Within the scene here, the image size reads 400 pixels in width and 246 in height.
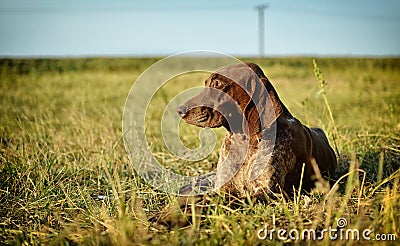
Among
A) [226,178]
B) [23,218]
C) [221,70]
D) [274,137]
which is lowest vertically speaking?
[23,218]

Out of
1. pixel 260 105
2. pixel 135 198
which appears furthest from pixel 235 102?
pixel 135 198

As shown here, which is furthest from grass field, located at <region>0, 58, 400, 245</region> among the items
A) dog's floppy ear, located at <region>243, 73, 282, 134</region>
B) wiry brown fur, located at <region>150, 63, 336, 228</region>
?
dog's floppy ear, located at <region>243, 73, 282, 134</region>

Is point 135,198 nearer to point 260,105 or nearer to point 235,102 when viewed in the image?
point 235,102

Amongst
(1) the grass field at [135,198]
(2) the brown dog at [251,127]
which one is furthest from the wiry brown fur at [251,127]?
(1) the grass field at [135,198]

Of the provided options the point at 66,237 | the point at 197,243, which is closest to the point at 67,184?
the point at 66,237

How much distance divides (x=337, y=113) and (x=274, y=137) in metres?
6.27

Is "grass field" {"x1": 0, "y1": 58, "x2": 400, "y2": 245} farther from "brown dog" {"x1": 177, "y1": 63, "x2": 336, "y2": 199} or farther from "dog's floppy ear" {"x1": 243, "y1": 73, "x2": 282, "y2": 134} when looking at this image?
"dog's floppy ear" {"x1": 243, "y1": 73, "x2": 282, "y2": 134}

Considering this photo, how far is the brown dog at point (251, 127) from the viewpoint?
370 centimetres

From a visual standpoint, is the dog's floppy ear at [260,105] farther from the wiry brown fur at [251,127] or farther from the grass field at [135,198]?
the grass field at [135,198]

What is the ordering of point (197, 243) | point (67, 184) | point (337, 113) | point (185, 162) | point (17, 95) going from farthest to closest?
point (17, 95), point (337, 113), point (185, 162), point (67, 184), point (197, 243)

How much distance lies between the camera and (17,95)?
11758 millimetres

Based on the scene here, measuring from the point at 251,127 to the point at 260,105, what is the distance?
0.68 ft

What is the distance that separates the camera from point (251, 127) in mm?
3795

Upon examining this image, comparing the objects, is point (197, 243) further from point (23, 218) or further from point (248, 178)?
point (23, 218)
